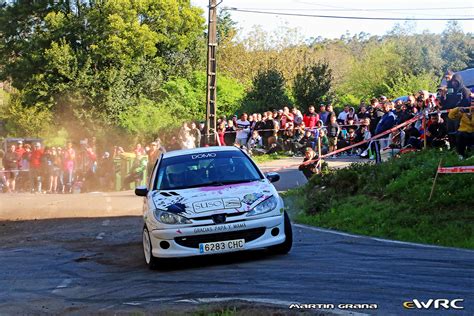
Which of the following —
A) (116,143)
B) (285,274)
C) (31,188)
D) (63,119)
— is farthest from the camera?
(63,119)

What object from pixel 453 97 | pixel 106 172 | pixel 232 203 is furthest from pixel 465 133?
pixel 106 172

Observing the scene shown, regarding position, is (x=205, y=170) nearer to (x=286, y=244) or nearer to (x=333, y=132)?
(x=286, y=244)

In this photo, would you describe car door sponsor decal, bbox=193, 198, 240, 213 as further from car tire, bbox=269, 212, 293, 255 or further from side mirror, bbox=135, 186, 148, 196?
side mirror, bbox=135, 186, 148, 196

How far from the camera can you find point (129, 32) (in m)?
49.4

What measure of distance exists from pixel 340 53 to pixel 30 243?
2976 inches

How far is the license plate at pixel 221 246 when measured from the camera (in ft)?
33.7

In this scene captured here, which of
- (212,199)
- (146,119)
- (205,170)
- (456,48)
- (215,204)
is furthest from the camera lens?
A: (456,48)

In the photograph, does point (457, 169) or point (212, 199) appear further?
point (457, 169)

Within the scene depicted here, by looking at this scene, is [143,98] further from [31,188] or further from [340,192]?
[340,192]

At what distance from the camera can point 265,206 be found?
1067 cm

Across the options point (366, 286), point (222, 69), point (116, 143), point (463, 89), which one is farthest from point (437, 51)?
point (366, 286)

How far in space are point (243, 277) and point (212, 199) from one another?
169cm

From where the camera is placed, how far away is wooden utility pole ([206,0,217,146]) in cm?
2752

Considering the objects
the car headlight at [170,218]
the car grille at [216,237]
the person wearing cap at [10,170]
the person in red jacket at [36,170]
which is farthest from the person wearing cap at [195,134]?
the car grille at [216,237]
